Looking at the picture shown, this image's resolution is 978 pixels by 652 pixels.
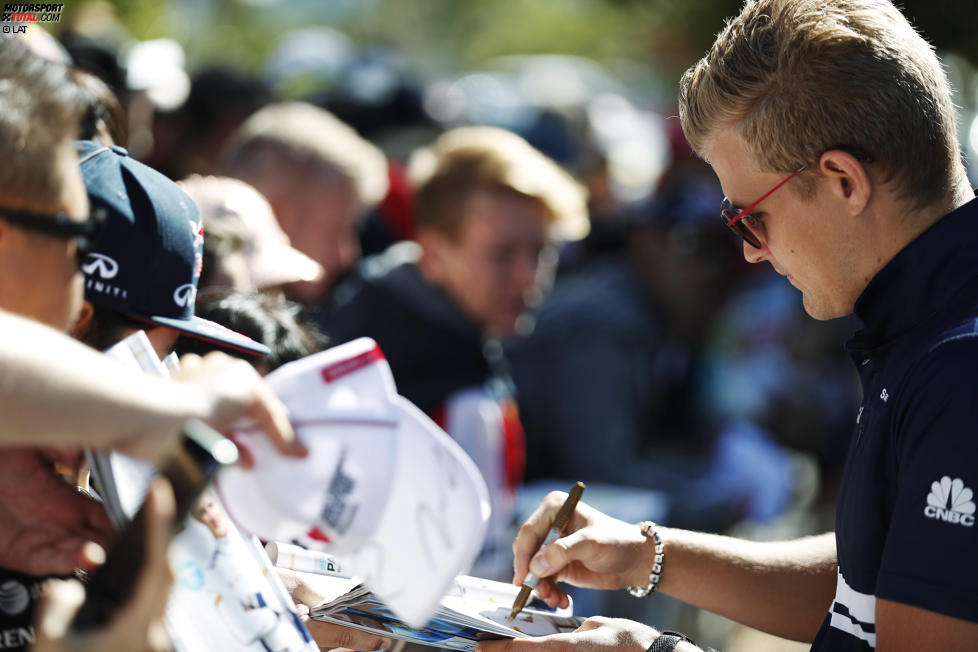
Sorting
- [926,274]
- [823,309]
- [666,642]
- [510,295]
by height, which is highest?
[926,274]

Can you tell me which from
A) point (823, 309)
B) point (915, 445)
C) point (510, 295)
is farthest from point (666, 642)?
point (510, 295)

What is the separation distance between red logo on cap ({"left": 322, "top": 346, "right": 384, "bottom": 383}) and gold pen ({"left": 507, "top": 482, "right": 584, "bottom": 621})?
0.72 metres

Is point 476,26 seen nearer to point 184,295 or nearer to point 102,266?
point 184,295

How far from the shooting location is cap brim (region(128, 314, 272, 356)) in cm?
164

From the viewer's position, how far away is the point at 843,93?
1698mm

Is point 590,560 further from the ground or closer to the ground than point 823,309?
closer to the ground

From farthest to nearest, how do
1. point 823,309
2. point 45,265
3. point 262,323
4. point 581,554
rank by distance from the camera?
point 262,323
point 581,554
point 823,309
point 45,265

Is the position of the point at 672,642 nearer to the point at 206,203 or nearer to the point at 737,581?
the point at 737,581

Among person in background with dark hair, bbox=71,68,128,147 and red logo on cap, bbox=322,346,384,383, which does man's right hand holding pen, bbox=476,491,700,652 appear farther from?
person in background with dark hair, bbox=71,68,128,147

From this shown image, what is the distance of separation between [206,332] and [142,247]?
19 centimetres

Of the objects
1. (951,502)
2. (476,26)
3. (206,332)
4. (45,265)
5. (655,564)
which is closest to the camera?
(45,265)

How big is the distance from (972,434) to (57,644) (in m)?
1.25

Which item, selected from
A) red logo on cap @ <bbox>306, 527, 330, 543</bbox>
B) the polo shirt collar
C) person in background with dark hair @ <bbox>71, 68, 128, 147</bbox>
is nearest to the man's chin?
the polo shirt collar

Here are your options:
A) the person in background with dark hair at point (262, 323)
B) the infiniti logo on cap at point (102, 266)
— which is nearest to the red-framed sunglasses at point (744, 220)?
the person in background with dark hair at point (262, 323)
